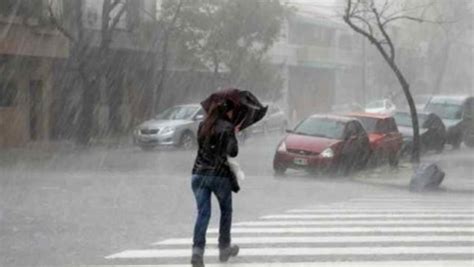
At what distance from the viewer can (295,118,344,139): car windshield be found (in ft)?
64.1

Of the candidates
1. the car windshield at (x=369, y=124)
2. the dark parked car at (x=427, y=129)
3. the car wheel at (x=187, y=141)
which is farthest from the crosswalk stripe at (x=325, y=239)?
the car wheel at (x=187, y=141)

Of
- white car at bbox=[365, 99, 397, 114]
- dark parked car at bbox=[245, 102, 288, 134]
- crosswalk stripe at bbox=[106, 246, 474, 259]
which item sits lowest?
white car at bbox=[365, 99, 397, 114]

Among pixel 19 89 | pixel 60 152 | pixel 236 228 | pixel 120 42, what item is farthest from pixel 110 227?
pixel 120 42

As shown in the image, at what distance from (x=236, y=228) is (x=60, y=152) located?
1499cm

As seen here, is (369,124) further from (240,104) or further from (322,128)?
(240,104)

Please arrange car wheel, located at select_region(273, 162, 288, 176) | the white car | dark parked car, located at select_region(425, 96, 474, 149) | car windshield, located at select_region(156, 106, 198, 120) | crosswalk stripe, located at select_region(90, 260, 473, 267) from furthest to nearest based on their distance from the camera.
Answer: the white car < dark parked car, located at select_region(425, 96, 474, 149) < car windshield, located at select_region(156, 106, 198, 120) < car wheel, located at select_region(273, 162, 288, 176) < crosswalk stripe, located at select_region(90, 260, 473, 267)

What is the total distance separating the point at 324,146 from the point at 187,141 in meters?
8.72

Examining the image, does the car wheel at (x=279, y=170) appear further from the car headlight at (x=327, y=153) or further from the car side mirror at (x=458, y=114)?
the car side mirror at (x=458, y=114)

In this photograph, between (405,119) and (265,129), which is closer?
(405,119)

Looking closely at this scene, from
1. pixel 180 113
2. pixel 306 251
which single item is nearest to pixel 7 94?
pixel 180 113

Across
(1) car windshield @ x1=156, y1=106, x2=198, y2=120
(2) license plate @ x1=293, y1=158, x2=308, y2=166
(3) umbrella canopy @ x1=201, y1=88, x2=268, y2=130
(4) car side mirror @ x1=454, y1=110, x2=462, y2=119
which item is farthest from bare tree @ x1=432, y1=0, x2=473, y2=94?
(3) umbrella canopy @ x1=201, y1=88, x2=268, y2=130

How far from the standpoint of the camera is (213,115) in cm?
770

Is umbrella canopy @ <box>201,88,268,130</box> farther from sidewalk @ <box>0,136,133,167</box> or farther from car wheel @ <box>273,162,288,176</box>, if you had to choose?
sidewalk @ <box>0,136,133,167</box>

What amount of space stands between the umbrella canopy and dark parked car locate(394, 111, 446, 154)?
59.2ft
